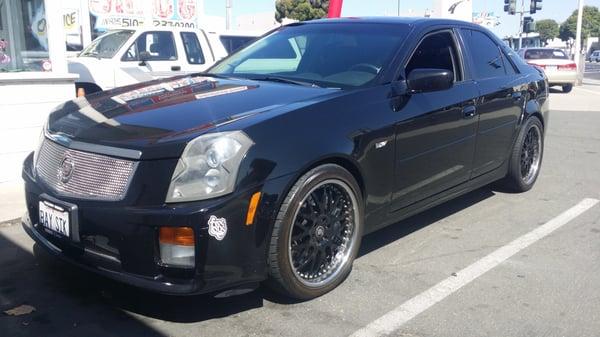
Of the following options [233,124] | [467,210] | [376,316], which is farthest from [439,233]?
[233,124]

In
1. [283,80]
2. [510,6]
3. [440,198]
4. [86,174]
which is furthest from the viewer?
[510,6]

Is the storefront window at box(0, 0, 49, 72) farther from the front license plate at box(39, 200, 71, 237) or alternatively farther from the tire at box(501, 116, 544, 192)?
the tire at box(501, 116, 544, 192)

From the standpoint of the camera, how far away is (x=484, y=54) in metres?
5.24

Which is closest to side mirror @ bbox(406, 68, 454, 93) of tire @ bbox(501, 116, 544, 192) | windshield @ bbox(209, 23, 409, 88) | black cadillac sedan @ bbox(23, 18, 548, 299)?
black cadillac sedan @ bbox(23, 18, 548, 299)

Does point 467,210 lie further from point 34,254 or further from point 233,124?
point 34,254

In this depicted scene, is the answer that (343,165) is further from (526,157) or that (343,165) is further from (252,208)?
(526,157)

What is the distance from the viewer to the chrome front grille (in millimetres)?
2999

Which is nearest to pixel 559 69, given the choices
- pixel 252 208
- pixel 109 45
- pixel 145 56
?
pixel 145 56

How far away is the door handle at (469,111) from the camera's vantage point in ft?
15.2

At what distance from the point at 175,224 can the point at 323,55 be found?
2081 millimetres

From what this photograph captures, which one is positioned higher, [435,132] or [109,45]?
[109,45]

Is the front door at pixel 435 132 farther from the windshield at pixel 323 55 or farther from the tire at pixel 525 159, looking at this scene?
the tire at pixel 525 159

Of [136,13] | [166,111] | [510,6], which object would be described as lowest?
[166,111]

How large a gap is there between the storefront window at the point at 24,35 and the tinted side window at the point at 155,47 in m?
3.54
